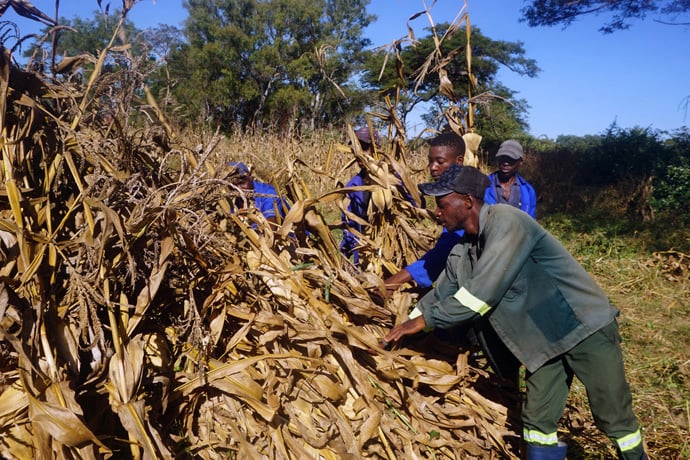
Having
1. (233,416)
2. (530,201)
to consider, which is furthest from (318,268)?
(530,201)

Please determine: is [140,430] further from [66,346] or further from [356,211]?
[356,211]

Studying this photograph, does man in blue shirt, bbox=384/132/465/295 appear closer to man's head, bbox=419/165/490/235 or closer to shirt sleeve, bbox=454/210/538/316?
man's head, bbox=419/165/490/235

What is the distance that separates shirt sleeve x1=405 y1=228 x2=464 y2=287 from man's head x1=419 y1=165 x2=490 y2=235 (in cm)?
46

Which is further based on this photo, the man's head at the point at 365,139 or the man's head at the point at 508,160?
the man's head at the point at 508,160

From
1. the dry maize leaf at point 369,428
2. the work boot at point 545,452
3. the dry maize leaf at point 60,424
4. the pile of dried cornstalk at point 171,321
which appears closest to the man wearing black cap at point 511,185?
the pile of dried cornstalk at point 171,321

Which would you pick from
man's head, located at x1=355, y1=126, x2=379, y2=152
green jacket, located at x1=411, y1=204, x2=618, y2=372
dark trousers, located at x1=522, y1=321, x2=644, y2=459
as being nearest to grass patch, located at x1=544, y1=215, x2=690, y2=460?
dark trousers, located at x1=522, y1=321, x2=644, y2=459

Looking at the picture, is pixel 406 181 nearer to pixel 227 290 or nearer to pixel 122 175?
pixel 227 290

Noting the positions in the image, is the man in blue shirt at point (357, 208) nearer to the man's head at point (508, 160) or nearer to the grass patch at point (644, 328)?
the grass patch at point (644, 328)

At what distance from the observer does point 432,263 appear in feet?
9.39

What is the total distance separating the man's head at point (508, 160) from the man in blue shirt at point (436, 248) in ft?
6.10

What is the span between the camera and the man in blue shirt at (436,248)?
2.79 metres

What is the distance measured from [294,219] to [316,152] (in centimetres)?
708

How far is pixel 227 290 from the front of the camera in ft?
7.21

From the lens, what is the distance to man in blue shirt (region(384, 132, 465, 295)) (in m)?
2.79
